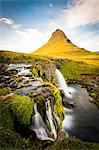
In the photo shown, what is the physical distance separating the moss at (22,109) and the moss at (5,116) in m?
0.41

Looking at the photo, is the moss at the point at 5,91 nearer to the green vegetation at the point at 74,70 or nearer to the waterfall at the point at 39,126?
the waterfall at the point at 39,126

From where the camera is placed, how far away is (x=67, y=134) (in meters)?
20.5

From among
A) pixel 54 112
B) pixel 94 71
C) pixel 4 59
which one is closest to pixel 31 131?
pixel 54 112

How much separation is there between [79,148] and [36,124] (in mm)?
8040

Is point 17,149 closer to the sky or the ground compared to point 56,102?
closer to the sky

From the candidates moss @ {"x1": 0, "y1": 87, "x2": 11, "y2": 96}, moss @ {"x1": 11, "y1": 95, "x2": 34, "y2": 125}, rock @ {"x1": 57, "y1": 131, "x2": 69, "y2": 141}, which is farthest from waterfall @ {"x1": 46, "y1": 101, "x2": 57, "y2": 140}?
moss @ {"x1": 0, "y1": 87, "x2": 11, "y2": 96}

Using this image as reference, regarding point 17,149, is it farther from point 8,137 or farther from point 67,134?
point 67,134

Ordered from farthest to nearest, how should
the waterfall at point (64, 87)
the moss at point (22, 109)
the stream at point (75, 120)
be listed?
the waterfall at point (64, 87) → the stream at point (75, 120) → the moss at point (22, 109)

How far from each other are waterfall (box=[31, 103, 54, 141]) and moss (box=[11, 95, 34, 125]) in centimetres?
74

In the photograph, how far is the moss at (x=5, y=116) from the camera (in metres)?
13.7

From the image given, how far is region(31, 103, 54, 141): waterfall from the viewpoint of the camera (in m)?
15.5

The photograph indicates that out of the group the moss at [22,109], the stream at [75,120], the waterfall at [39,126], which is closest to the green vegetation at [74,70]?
the stream at [75,120]

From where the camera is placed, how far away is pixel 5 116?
45.8ft

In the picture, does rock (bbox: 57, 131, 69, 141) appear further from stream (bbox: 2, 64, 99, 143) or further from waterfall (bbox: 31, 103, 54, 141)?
waterfall (bbox: 31, 103, 54, 141)
